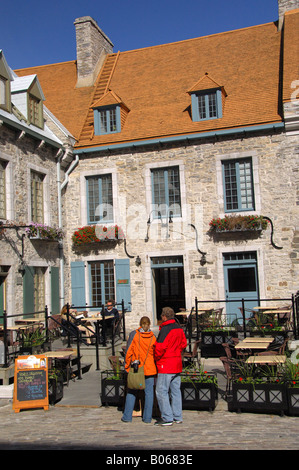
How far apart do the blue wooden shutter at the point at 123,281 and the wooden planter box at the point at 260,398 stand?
8119 millimetres

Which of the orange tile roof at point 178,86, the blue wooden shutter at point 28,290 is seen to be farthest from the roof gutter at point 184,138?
the blue wooden shutter at point 28,290

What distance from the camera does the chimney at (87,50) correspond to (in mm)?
17875

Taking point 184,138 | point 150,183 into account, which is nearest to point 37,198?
point 150,183

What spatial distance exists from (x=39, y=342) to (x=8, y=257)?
2945 mm

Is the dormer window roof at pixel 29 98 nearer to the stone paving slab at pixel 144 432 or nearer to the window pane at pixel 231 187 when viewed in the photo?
the window pane at pixel 231 187

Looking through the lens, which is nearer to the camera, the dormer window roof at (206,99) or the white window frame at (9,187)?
the white window frame at (9,187)

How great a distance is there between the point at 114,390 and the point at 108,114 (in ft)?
35.0

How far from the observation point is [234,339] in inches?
371

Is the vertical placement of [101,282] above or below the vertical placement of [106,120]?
below

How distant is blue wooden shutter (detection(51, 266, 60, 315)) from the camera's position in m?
14.1

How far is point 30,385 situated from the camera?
7234mm

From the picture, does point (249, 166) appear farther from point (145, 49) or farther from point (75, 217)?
point (145, 49)

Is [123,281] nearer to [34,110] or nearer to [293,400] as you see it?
[34,110]
